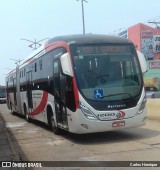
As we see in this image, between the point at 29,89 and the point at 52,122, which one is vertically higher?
the point at 29,89

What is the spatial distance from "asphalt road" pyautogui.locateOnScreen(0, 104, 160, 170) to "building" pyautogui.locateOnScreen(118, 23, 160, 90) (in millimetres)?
39771

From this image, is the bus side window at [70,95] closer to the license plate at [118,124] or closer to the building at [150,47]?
the license plate at [118,124]

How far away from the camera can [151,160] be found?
931 cm

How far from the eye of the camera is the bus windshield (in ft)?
40.6

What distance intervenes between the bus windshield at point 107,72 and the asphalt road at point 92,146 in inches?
54.6

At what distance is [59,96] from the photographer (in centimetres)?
1370

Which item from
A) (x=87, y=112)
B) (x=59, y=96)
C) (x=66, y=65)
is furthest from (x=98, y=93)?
(x=59, y=96)

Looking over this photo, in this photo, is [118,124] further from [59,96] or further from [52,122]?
[52,122]

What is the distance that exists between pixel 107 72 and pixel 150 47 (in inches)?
1726

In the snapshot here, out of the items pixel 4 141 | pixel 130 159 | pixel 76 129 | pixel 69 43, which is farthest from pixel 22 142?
pixel 130 159

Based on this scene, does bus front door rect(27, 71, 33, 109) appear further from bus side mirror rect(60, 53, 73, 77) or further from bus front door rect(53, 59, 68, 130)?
bus side mirror rect(60, 53, 73, 77)

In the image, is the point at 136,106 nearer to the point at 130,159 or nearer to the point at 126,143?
the point at 126,143

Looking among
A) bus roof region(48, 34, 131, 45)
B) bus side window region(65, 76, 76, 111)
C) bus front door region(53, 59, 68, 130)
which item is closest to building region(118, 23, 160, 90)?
bus front door region(53, 59, 68, 130)

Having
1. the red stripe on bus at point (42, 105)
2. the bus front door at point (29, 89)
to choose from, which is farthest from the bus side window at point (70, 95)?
the bus front door at point (29, 89)
